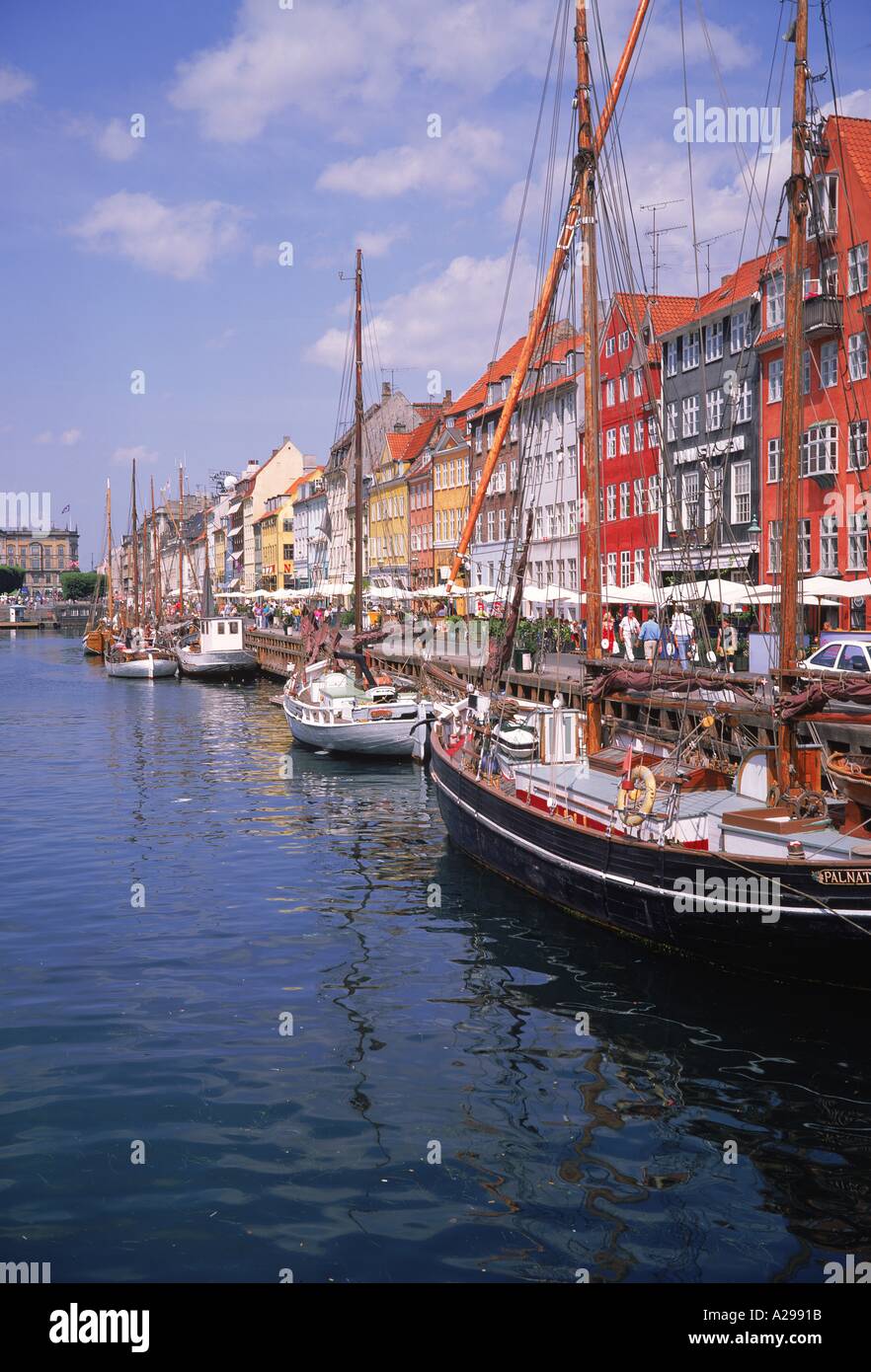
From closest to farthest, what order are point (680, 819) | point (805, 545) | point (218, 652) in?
point (680, 819)
point (805, 545)
point (218, 652)

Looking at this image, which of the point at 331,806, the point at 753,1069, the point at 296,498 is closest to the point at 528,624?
the point at 331,806

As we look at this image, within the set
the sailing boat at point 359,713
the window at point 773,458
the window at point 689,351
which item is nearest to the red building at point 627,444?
the window at point 689,351

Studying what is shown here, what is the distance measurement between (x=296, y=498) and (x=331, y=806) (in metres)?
113

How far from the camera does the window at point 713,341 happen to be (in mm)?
51459

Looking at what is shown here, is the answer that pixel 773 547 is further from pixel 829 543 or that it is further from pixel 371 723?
pixel 371 723

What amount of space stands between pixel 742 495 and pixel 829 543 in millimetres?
7577

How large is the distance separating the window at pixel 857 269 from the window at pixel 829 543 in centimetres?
730

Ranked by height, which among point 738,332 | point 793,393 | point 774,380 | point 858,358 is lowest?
point 793,393

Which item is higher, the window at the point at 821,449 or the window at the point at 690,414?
the window at the point at 690,414

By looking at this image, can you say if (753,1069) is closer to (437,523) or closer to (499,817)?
(499,817)

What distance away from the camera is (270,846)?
26.5 meters

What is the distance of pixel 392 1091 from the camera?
13.3 m

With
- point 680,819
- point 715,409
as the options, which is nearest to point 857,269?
point 715,409

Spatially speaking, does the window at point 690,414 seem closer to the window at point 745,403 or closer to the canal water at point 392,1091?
the window at point 745,403
